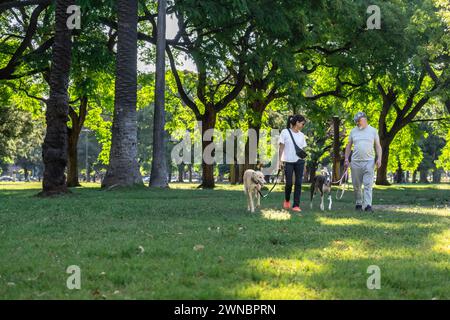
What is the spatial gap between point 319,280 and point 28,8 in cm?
3259

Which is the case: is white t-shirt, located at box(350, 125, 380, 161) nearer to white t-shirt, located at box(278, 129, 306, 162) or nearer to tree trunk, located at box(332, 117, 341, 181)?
white t-shirt, located at box(278, 129, 306, 162)

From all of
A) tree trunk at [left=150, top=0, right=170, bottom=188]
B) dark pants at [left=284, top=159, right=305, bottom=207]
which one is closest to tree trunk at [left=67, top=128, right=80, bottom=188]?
tree trunk at [left=150, top=0, right=170, bottom=188]

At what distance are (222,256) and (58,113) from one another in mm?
11438

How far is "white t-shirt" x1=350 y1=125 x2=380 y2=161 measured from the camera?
44.9ft

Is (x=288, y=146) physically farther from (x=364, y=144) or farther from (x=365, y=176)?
(x=365, y=176)

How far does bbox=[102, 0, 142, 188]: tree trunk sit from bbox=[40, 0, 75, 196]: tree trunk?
2961mm

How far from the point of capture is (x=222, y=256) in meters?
→ 6.89

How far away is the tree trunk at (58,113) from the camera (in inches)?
664

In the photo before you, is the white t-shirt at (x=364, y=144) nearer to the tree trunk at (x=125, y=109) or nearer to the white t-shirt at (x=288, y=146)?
the white t-shirt at (x=288, y=146)

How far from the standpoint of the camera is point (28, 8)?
33906 millimetres

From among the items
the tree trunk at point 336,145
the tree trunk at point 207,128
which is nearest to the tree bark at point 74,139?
the tree trunk at point 207,128

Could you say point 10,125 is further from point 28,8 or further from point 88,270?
point 88,270

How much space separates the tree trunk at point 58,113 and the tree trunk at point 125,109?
2961 mm

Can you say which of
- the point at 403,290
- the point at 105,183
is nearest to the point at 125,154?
the point at 105,183
